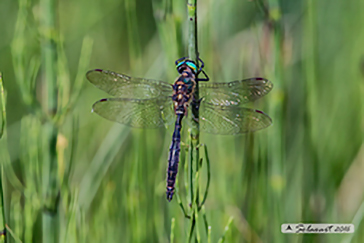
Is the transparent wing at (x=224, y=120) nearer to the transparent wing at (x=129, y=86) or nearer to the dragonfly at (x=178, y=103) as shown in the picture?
the dragonfly at (x=178, y=103)

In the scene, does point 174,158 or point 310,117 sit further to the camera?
point 310,117

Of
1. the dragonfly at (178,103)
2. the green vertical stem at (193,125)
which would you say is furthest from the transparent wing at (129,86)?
the green vertical stem at (193,125)

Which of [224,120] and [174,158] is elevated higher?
[224,120]

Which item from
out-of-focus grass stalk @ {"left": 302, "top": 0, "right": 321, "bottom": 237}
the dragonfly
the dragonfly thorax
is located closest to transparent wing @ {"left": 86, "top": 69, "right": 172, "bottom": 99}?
the dragonfly

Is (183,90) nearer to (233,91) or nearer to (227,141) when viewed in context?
(233,91)

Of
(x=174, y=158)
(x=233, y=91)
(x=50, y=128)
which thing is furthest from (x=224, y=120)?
(x=50, y=128)

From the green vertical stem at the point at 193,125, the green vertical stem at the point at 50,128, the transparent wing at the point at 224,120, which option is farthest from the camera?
the transparent wing at the point at 224,120
